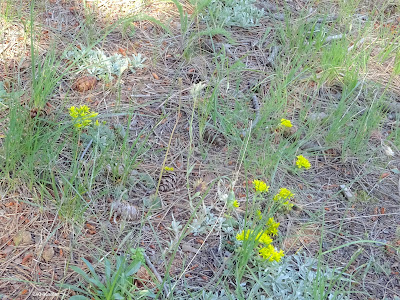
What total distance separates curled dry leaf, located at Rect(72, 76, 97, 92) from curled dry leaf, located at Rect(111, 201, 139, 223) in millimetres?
964

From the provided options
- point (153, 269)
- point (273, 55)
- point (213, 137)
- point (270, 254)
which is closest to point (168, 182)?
point (213, 137)

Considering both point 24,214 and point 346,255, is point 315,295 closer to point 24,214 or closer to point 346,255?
point 346,255

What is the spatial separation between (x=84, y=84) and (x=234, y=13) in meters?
1.50

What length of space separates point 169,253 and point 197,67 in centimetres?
155

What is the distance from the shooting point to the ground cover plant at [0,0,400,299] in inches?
73.0

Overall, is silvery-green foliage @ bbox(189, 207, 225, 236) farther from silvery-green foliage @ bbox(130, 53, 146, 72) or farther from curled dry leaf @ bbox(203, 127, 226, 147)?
silvery-green foliage @ bbox(130, 53, 146, 72)

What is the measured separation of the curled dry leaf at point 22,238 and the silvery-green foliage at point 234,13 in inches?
87.4

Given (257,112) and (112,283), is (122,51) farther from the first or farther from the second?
(112,283)

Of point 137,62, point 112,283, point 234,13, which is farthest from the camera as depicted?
point 234,13

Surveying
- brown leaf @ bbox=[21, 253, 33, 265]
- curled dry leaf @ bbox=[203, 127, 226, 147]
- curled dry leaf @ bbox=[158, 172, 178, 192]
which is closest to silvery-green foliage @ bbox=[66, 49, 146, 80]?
curled dry leaf @ bbox=[203, 127, 226, 147]

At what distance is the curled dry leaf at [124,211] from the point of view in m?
2.04

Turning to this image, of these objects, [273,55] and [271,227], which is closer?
[271,227]

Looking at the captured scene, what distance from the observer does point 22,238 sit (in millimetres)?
1837

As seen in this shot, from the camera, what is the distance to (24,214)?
1.94 metres
